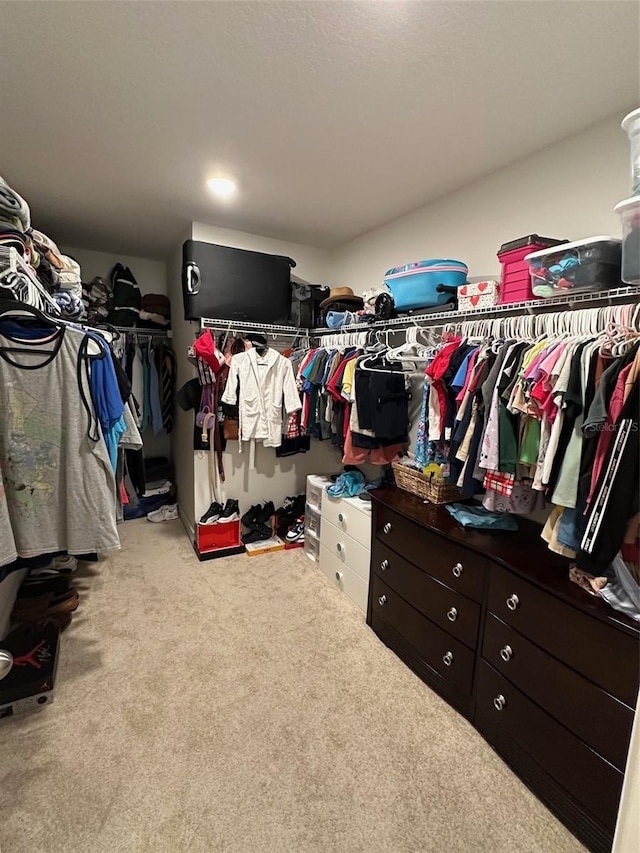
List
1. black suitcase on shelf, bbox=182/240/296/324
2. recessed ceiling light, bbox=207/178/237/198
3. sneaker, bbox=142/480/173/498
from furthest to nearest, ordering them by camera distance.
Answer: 1. sneaker, bbox=142/480/173/498
2. black suitcase on shelf, bbox=182/240/296/324
3. recessed ceiling light, bbox=207/178/237/198

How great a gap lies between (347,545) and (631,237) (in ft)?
6.87

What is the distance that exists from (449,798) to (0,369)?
89.4 inches

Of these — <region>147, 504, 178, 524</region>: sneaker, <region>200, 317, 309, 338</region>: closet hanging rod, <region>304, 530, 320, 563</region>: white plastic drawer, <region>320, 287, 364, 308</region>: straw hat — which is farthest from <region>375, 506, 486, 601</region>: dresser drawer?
<region>147, 504, 178, 524</region>: sneaker

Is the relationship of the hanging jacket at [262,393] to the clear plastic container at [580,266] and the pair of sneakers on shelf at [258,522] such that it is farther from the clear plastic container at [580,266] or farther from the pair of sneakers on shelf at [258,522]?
the clear plastic container at [580,266]

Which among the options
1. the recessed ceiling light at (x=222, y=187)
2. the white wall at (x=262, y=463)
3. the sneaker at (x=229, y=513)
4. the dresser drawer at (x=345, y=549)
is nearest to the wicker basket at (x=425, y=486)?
the dresser drawer at (x=345, y=549)

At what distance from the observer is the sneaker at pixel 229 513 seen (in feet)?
10.0

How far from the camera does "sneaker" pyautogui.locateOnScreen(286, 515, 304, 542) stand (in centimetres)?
322

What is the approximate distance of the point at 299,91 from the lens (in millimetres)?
1496

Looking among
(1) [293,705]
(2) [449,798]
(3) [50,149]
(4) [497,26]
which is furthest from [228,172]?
(2) [449,798]

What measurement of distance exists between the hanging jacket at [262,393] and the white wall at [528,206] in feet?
3.84

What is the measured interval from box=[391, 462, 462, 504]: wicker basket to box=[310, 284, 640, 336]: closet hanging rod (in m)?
0.89

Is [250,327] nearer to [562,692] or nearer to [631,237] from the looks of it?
[631,237]

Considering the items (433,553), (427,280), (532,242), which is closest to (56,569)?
(433,553)

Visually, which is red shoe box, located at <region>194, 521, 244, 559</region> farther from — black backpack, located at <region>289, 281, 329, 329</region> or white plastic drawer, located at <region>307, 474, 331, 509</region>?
black backpack, located at <region>289, 281, 329, 329</region>
